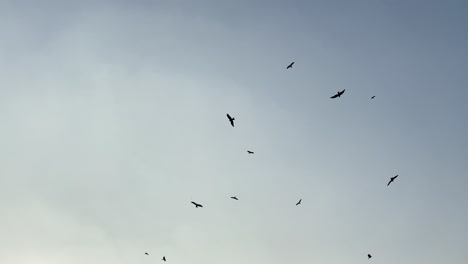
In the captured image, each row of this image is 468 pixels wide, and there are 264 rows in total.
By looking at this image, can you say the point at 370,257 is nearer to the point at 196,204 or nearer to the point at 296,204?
the point at 296,204

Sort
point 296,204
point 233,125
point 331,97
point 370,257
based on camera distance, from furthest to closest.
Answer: point 296,204
point 370,257
point 331,97
point 233,125

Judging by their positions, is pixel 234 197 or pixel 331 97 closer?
pixel 331 97

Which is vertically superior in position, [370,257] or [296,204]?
[296,204]

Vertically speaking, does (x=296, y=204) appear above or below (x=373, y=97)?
below

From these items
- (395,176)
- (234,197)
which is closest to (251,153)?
(234,197)

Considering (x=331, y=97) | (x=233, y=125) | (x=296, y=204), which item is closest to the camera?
(x=233, y=125)

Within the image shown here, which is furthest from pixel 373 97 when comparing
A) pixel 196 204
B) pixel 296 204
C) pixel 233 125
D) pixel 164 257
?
pixel 164 257

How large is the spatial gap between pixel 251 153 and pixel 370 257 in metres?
19.8

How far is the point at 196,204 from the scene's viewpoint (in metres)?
52.8

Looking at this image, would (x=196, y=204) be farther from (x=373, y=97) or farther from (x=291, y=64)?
(x=373, y=97)

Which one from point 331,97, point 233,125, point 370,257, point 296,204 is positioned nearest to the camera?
point 233,125

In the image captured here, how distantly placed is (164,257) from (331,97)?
31.8 meters

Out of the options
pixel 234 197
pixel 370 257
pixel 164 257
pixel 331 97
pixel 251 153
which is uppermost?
pixel 331 97

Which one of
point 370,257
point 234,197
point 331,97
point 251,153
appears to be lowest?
point 370,257
